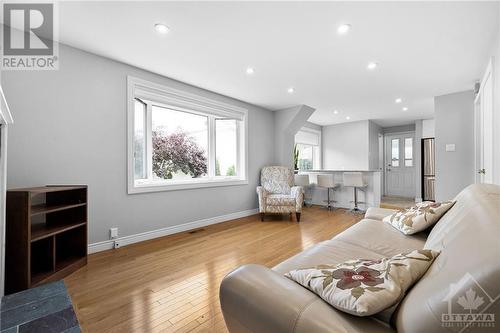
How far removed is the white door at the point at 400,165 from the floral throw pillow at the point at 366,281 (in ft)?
24.5

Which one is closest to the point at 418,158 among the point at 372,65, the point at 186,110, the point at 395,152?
the point at 395,152

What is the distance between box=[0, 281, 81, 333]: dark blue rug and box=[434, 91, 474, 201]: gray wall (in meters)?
5.31

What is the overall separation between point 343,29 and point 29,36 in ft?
10.4

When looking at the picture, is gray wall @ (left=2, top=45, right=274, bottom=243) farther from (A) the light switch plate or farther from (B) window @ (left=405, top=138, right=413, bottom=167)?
(B) window @ (left=405, top=138, right=413, bottom=167)

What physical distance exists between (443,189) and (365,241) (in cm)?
348

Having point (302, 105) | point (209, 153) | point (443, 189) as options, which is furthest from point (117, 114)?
point (443, 189)

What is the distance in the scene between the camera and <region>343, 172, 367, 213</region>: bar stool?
471 centimetres

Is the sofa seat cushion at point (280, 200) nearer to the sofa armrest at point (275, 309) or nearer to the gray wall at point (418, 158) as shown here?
the sofa armrest at point (275, 309)

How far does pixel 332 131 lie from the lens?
282 inches

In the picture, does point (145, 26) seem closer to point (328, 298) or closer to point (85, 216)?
point (85, 216)

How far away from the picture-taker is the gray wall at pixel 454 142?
12.2 feet

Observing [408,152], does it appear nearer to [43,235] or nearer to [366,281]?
[366,281]

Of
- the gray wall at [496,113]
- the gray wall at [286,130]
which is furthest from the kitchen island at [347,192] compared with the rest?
the gray wall at [496,113]

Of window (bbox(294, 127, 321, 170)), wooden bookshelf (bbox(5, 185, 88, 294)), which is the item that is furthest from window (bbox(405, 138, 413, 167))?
wooden bookshelf (bbox(5, 185, 88, 294))
